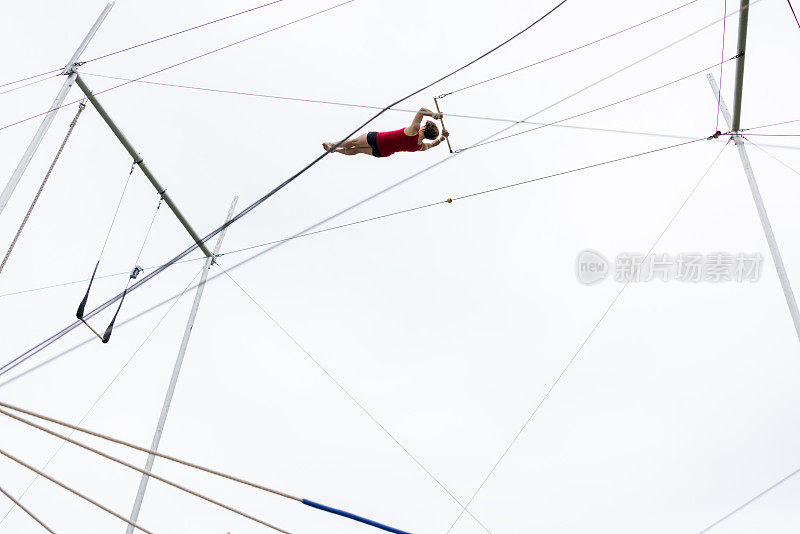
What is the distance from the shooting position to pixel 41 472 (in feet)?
12.1

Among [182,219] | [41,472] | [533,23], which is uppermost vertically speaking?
[533,23]

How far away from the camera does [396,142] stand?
6824 mm

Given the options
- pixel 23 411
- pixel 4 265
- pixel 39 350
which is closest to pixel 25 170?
pixel 4 265

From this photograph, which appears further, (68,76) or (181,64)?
(181,64)

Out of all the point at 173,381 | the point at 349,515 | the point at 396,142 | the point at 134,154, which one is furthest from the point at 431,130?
the point at 173,381

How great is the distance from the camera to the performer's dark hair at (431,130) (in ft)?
21.9

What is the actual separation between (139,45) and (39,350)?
3502 mm

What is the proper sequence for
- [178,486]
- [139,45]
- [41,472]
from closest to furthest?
[178,486] → [41,472] → [139,45]

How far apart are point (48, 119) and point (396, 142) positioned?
3.42 meters

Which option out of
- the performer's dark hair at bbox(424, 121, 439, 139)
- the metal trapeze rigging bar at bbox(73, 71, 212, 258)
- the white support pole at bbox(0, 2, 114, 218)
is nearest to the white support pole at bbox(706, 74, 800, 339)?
the performer's dark hair at bbox(424, 121, 439, 139)

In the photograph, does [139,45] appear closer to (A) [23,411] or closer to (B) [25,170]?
(B) [25,170]

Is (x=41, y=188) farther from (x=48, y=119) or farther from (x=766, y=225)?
(x=766, y=225)

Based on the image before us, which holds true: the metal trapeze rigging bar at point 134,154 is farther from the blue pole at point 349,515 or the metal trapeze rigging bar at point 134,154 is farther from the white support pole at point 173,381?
the blue pole at point 349,515

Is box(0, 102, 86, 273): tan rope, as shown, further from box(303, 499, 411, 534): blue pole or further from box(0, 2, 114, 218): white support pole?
box(303, 499, 411, 534): blue pole
